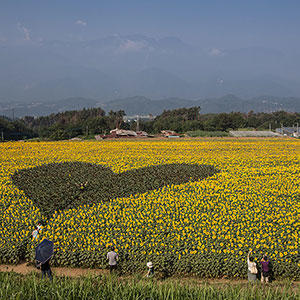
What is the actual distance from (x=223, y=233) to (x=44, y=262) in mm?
5069

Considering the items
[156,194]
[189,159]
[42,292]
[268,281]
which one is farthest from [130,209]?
[189,159]

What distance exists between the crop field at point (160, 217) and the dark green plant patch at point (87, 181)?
0.05 meters

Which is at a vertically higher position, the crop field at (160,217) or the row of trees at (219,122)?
the row of trees at (219,122)

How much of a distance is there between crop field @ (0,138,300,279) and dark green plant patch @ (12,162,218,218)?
0.15 ft

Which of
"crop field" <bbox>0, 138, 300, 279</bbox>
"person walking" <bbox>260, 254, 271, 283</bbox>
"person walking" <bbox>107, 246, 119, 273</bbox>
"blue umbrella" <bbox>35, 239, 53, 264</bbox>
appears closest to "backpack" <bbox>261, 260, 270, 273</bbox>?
"person walking" <bbox>260, 254, 271, 283</bbox>

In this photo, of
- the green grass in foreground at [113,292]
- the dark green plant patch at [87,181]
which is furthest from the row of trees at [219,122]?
the green grass in foreground at [113,292]

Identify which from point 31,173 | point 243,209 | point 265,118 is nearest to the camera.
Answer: point 243,209

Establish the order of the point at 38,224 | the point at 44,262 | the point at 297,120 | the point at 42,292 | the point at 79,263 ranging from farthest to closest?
the point at 297,120
the point at 38,224
the point at 79,263
the point at 44,262
the point at 42,292

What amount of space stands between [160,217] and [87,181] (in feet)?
20.5

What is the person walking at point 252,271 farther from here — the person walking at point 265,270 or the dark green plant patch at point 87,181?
the dark green plant patch at point 87,181

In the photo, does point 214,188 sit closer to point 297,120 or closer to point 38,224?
point 38,224

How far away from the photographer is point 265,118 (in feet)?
353

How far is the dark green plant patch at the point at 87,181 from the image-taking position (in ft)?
43.9

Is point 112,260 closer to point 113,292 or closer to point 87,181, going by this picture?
point 113,292
